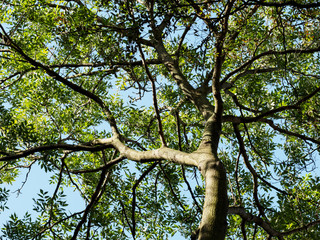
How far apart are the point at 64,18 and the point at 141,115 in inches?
128

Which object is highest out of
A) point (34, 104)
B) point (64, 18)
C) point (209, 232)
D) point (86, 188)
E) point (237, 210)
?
point (64, 18)

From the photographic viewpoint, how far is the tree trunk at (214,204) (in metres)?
3.01

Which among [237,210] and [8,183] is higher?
[8,183]

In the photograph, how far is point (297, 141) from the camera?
28.0ft

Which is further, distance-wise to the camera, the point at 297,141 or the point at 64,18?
the point at 297,141

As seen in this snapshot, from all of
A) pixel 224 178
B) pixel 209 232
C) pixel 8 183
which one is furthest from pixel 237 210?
pixel 8 183

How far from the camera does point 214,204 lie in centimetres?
322

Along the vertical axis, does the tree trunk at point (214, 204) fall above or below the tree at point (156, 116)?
below

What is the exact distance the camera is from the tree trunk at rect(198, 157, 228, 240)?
301cm

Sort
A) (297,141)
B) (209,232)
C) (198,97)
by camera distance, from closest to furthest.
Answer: (209,232) → (198,97) → (297,141)

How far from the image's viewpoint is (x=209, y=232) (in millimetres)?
2984

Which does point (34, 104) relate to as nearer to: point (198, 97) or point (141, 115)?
point (141, 115)

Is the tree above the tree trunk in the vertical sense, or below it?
above

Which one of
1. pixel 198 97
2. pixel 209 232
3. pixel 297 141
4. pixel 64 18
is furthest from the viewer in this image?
pixel 297 141
